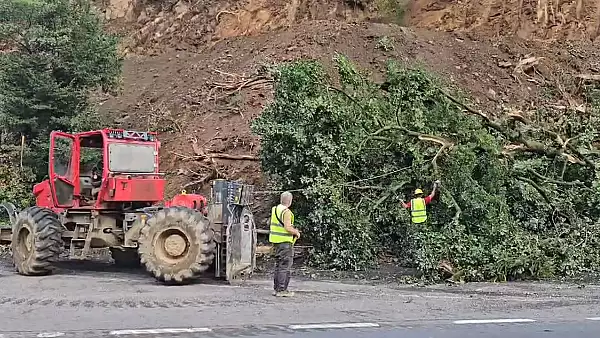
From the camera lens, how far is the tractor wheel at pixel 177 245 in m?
10.2

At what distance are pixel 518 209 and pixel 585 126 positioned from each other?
2.65 meters

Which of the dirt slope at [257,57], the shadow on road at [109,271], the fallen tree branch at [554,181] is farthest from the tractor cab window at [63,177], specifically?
the fallen tree branch at [554,181]

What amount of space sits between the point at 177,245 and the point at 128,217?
1339 millimetres

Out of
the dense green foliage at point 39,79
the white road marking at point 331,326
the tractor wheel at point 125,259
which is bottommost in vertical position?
the white road marking at point 331,326

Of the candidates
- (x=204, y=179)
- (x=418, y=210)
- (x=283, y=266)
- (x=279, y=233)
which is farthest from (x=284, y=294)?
(x=204, y=179)

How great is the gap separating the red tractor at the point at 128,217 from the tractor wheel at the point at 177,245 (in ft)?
0.04

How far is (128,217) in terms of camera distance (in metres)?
11.3

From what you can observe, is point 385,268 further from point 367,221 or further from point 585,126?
point 585,126

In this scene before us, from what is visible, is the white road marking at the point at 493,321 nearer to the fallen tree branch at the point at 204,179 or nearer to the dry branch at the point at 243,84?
the fallen tree branch at the point at 204,179

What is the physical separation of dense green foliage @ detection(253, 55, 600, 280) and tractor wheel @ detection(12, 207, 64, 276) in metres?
3.72

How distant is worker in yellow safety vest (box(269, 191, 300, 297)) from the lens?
9164mm

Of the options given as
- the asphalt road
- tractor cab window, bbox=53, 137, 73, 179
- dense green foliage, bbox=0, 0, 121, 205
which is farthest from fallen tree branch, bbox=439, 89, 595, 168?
dense green foliage, bbox=0, 0, 121, 205

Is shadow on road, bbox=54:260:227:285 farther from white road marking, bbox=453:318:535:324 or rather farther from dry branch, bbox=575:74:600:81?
dry branch, bbox=575:74:600:81

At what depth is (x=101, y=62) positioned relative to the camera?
1878 cm
